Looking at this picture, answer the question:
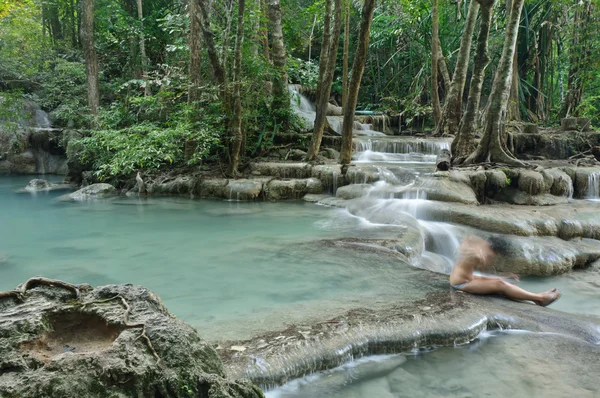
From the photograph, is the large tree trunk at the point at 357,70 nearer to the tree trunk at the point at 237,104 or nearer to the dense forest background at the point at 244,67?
the dense forest background at the point at 244,67

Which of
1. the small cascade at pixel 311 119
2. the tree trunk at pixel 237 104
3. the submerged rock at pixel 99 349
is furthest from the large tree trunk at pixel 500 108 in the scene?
the submerged rock at pixel 99 349

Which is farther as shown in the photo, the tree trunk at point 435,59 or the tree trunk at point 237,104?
the tree trunk at point 435,59

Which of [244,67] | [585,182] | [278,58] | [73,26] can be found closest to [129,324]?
[585,182]

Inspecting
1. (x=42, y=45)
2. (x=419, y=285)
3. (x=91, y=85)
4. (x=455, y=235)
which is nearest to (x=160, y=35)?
(x=91, y=85)

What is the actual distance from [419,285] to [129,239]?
5.06 metres

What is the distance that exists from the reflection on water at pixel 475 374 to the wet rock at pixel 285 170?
→ 7.84 m

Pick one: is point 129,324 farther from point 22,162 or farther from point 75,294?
point 22,162

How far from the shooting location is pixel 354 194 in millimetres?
9797

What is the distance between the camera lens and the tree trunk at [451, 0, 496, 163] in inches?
376

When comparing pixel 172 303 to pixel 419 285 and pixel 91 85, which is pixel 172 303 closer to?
pixel 419 285

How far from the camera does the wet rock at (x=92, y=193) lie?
11633mm

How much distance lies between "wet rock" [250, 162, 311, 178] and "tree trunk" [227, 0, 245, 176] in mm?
707

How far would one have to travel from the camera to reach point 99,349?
6.85ft

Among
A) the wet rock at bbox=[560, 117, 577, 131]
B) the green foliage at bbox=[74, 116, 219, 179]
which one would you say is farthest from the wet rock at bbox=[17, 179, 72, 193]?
the wet rock at bbox=[560, 117, 577, 131]
